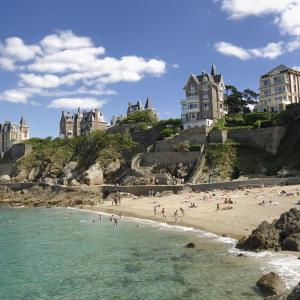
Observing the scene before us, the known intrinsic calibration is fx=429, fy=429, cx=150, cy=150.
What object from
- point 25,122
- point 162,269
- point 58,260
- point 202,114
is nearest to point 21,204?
point 202,114

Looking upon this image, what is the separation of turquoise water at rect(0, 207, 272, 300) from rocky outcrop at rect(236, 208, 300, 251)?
171 cm

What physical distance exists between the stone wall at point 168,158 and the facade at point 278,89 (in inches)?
694

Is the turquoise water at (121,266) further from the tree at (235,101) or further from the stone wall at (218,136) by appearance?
the tree at (235,101)

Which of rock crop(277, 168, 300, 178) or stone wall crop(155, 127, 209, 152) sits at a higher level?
stone wall crop(155, 127, 209, 152)

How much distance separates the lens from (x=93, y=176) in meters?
66.0

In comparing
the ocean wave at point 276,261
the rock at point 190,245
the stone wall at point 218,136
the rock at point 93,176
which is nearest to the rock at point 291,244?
the ocean wave at point 276,261

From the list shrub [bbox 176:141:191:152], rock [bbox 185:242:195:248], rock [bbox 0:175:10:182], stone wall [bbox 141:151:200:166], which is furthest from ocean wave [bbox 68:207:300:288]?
rock [bbox 0:175:10:182]

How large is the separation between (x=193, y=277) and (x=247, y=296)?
341 centimetres

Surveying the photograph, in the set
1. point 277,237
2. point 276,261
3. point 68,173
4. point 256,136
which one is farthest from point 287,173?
point 68,173

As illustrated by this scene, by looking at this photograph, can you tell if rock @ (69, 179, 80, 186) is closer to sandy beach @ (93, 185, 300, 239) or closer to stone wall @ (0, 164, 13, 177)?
sandy beach @ (93, 185, 300, 239)

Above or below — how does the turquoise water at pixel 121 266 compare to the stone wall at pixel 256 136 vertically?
below

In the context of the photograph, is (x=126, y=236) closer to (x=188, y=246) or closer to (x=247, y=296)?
(x=188, y=246)

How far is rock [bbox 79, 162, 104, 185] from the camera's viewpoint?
65.4m

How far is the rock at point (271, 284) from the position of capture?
1631 centimetres
